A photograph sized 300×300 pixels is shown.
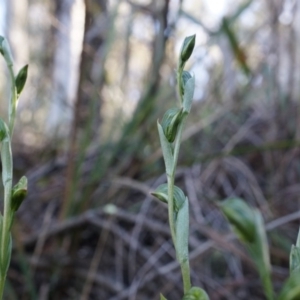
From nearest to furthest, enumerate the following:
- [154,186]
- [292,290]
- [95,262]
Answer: [292,290] < [95,262] < [154,186]

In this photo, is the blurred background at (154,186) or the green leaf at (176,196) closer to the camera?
the green leaf at (176,196)

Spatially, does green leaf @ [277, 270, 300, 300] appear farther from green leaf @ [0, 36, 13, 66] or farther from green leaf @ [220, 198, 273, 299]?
green leaf @ [0, 36, 13, 66]

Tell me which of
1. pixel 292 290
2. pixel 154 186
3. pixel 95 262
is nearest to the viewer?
pixel 292 290

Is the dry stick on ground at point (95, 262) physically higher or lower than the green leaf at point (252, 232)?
lower

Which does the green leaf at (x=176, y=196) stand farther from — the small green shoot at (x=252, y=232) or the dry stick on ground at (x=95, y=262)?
the dry stick on ground at (x=95, y=262)

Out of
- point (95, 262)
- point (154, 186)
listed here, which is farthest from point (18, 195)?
point (154, 186)

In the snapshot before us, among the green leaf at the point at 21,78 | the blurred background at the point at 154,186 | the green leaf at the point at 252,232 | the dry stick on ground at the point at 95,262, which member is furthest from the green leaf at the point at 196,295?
the dry stick on ground at the point at 95,262

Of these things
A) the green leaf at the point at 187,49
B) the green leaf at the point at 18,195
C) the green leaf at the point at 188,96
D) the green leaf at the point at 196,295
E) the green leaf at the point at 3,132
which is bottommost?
the green leaf at the point at 196,295

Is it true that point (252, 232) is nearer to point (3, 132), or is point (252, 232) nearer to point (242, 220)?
point (242, 220)
